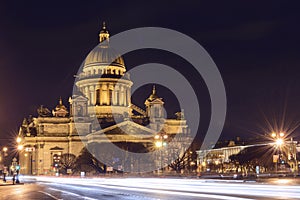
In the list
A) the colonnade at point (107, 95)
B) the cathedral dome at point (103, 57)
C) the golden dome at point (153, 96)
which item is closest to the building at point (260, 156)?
the golden dome at point (153, 96)

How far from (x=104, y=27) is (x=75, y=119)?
99.5ft

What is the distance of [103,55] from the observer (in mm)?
146625

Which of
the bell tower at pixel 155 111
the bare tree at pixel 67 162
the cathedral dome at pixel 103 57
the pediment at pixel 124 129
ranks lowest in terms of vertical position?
the bare tree at pixel 67 162

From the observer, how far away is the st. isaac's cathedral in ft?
424

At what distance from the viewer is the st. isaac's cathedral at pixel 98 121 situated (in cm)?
12925

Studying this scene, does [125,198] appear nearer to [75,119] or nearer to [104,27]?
[75,119]

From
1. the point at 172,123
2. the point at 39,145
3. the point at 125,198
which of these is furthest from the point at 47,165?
the point at 125,198

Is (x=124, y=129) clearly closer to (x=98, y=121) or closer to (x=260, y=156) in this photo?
(x=98, y=121)

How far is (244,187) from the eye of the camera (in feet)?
100

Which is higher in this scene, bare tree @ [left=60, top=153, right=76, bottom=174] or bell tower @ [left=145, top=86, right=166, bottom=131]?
bell tower @ [left=145, top=86, right=166, bottom=131]

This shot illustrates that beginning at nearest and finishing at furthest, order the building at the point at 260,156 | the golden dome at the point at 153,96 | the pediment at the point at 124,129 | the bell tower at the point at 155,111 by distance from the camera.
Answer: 1. the building at the point at 260,156
2. the pediment at the point at 124,129
3. the bell tower at the point at 155,111
4. the golden dome at the point at 153,96

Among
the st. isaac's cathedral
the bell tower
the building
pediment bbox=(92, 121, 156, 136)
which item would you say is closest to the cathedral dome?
the st. isaac's cathedral

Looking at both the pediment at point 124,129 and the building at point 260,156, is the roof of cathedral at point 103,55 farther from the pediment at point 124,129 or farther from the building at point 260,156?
the building at point 260,156

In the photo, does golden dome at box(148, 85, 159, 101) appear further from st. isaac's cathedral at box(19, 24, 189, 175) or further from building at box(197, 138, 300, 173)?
building at box(197, 138, 300, 173)
